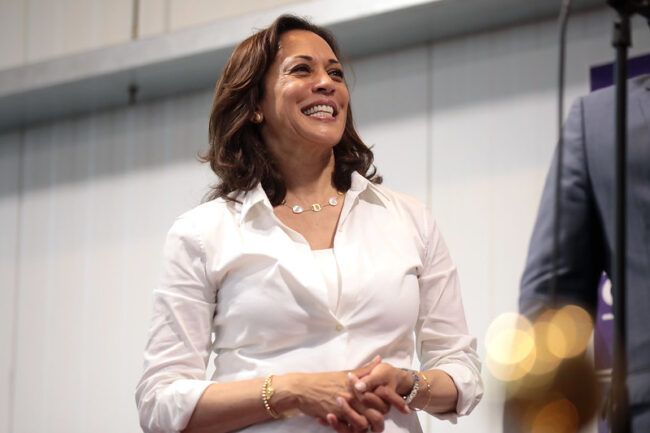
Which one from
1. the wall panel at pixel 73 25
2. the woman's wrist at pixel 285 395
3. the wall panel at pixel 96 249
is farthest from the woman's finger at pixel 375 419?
the wall panel at pixel 73 25

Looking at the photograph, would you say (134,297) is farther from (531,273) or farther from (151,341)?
(531,273)

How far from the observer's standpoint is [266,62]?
8.80 feet

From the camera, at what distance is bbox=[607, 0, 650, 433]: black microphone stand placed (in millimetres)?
1297

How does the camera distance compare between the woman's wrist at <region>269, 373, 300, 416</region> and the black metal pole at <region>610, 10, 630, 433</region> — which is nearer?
the black metal pole at <region>610, 10, 630, 433</region>

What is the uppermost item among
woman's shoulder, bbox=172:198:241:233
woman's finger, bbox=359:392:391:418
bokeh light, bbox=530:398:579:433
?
woman's shoulder, bbox=172:198:241:233

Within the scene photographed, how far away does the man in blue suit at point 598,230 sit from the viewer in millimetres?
1523

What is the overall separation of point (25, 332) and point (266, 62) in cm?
Answer: 353

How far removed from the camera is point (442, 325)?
2.45 metres

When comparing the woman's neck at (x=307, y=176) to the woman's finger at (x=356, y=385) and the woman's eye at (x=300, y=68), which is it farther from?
the woman's finger at (x=356, y=385)


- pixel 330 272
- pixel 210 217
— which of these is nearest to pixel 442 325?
pixel 330 272

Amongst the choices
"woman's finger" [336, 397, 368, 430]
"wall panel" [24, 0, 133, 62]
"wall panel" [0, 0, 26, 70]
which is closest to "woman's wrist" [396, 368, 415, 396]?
"woman's finger" [336, 397, 368, 430]

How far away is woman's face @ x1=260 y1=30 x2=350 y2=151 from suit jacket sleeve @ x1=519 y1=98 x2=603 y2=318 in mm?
952

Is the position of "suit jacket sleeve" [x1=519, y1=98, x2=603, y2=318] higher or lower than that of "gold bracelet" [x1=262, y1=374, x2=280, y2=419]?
higher

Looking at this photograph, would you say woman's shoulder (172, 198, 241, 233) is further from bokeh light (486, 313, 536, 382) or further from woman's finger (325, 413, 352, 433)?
bokeh light (486, 313, 536, 382)
